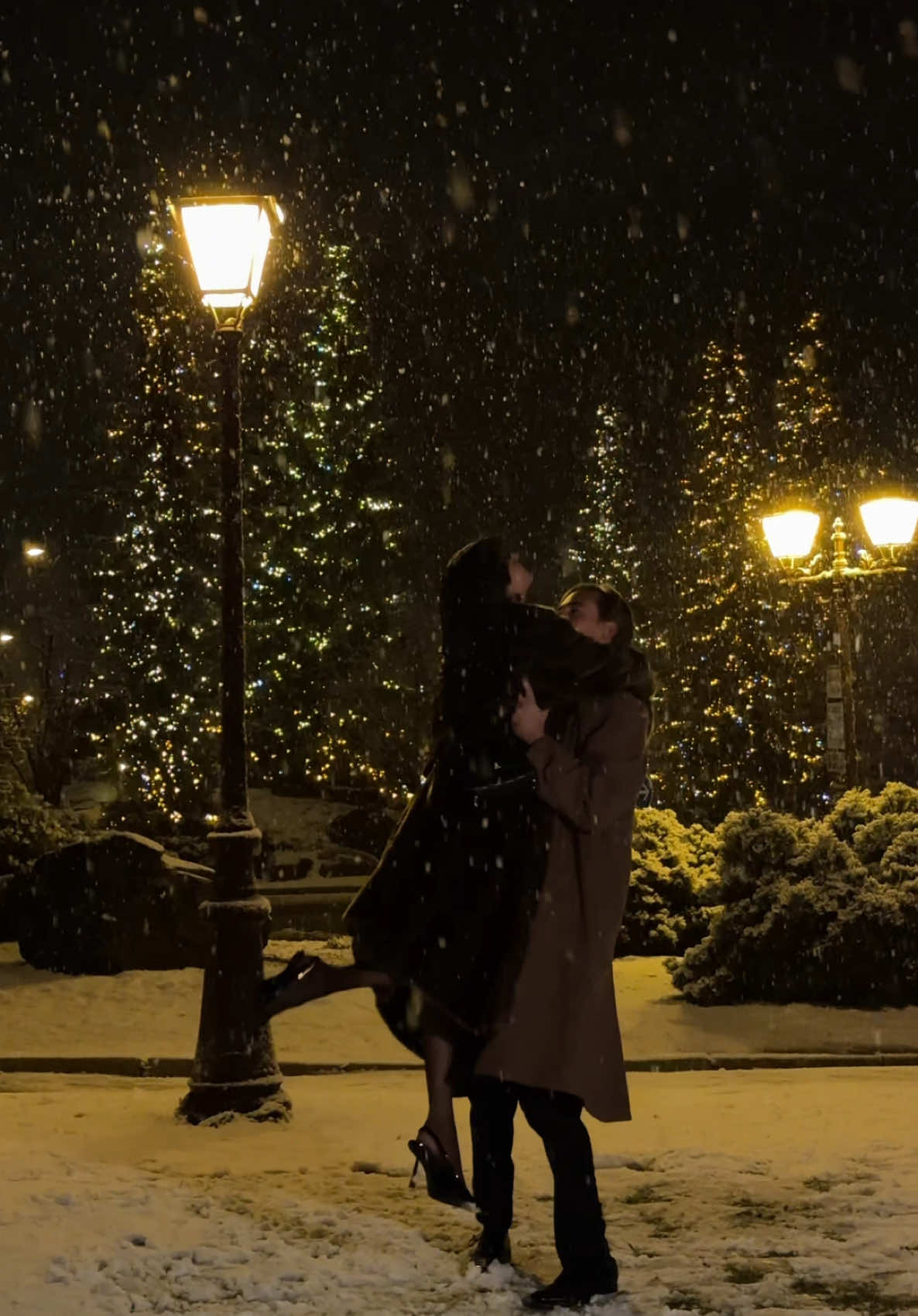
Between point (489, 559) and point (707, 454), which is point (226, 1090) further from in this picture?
point (707, 454)

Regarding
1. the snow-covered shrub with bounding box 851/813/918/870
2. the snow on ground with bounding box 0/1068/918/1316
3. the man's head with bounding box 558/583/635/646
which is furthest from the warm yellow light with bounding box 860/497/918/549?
the man's head with bounding box 558/583/635/646

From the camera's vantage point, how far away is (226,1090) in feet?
25.1

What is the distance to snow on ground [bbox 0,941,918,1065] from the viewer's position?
10672 mm

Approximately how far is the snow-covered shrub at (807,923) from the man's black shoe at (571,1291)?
7596 millimetres

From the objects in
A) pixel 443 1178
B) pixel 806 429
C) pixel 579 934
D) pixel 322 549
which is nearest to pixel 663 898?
pixel 443 1178

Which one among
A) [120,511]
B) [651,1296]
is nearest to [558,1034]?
[651,1296]

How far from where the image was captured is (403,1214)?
5.65m

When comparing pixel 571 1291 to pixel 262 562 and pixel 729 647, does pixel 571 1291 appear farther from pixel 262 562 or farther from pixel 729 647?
pixel 262 562

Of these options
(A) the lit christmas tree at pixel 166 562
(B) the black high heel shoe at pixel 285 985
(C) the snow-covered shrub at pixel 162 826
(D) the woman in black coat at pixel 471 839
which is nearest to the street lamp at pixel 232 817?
(B) the black high heel shoe at pixel 285 985

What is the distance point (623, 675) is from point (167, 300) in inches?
1103

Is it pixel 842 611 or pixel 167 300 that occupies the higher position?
pixel 167 300

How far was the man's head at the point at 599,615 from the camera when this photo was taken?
5.13 meters

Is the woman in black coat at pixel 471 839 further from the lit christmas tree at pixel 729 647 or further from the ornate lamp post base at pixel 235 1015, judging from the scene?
the lit christmas tree at pixel 729 647

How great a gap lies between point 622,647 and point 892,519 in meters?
10.5
